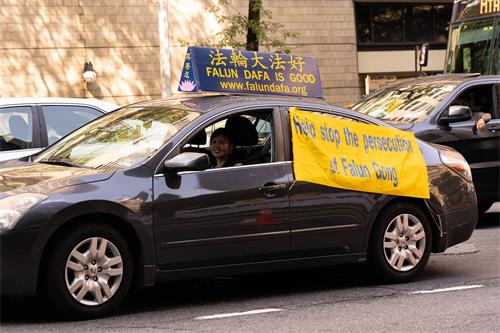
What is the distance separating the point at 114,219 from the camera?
21.2 feet

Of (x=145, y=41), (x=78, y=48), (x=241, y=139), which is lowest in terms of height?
(x=241, y=139)

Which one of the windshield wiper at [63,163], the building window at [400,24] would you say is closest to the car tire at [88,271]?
the windshield wiper at [63,163]

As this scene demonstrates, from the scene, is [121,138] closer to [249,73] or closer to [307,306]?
[249,73]

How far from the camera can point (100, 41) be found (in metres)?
25.7

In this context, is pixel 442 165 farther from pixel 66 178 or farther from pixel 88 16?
pixel 88 16

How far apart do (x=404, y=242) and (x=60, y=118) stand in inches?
151

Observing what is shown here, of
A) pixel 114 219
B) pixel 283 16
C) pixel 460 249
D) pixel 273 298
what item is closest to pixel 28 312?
pixel 114 219

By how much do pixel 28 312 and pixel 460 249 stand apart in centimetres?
463

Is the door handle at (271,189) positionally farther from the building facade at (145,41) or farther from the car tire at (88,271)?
the building facade at (145,41)

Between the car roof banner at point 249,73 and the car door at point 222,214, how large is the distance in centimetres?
69

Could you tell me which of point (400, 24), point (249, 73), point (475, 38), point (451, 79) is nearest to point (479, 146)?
point (451, 79)

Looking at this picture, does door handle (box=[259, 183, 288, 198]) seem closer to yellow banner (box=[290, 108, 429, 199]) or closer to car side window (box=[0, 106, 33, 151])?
yellow banner (box=[290, 108, 429, 199])

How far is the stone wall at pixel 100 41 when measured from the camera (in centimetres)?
2489

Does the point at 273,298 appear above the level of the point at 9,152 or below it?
below
